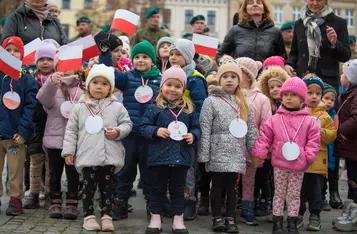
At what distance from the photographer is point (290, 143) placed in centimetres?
585

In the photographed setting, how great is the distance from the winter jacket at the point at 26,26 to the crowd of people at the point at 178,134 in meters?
0.51

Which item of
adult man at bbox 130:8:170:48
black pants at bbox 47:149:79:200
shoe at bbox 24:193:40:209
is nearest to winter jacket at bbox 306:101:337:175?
black pants at bbox 47:149:79:200

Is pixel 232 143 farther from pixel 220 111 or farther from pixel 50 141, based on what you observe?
pixel 50 141

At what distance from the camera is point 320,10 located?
7.68 meters

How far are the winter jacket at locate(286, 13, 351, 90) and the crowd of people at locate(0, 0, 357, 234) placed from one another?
0.03 metres

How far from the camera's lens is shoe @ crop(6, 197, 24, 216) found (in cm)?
648

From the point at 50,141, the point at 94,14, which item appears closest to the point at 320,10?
the point at 50,141

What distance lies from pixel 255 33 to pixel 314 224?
2.79m

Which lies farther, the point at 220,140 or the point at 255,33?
the point at 255,33

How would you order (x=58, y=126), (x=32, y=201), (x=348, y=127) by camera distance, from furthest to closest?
(x=32, y=201) → (x=58, y=126) → (x=348, y=127)

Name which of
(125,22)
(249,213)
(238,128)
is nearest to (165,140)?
(238,128)

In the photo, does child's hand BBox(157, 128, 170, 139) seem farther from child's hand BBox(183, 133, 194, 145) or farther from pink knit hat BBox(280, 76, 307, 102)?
pink knit hat BBox(280, 76, 307, 102)

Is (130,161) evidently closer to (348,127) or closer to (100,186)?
(100,186)

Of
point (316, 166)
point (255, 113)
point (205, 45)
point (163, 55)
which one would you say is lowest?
point (316, 166)
